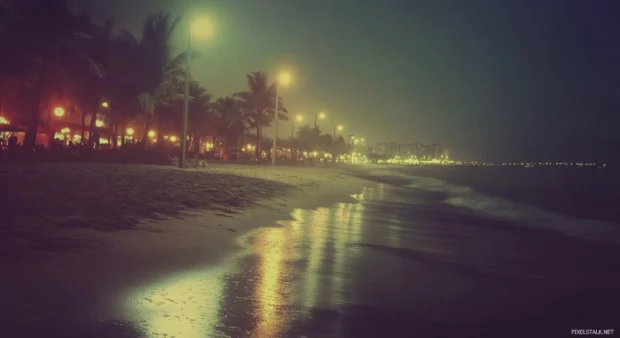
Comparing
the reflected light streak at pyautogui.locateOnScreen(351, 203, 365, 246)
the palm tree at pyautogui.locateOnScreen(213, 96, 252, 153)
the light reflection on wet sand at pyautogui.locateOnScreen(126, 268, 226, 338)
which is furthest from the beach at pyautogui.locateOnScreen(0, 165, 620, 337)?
the palm tree at pyautogui.locateOnScreen(213, 96, 252, 153)

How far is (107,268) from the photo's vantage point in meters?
6.81

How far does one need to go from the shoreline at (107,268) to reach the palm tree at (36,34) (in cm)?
2199

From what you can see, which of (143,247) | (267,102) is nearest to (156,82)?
(267,102)

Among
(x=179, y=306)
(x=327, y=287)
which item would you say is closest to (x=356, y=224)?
(x=327, y=287)

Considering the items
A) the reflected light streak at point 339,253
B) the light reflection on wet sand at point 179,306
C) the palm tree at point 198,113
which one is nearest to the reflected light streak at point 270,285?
the light reflection on wet sand at point 179,306

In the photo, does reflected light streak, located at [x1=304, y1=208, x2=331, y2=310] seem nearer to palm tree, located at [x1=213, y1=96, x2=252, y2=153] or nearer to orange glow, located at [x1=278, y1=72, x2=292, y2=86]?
orange glow, located at [x1=278, y1=72, x2=292, y2=86]

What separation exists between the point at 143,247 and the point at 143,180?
9.88 m

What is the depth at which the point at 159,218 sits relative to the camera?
11.4 m

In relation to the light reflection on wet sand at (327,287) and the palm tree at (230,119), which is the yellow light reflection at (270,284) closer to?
the light reflection on wet sand at (327,287)

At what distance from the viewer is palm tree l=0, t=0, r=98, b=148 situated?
92.4ft

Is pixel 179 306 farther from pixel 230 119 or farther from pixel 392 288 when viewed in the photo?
pixel 230 119

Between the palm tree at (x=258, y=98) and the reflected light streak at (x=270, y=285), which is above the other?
the palm tree at (x=258, y=98)

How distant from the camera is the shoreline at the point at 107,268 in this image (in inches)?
197

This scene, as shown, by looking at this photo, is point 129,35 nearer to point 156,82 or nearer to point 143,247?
point 156,82
